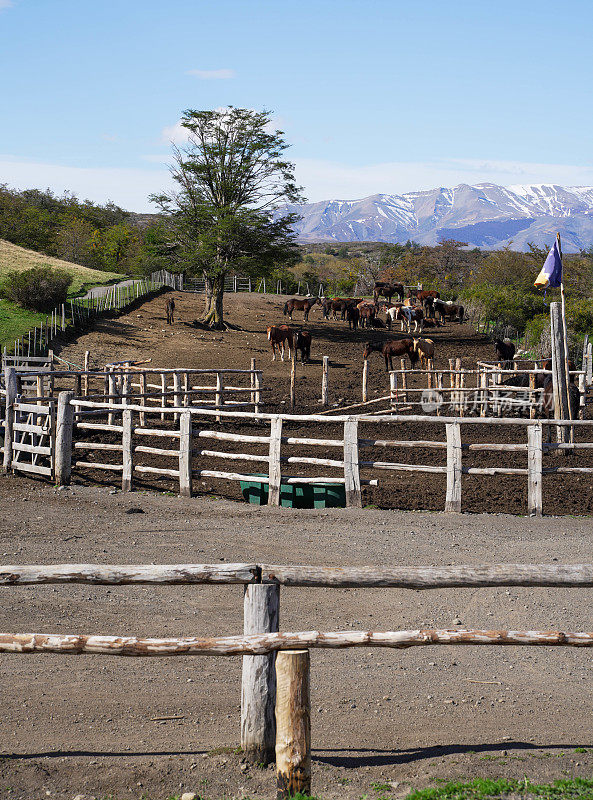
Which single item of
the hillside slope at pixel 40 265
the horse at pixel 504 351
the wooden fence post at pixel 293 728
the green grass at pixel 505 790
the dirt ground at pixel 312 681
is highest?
the hillside slope at pixel 40 265

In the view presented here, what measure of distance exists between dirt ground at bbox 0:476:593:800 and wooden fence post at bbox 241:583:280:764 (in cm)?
13

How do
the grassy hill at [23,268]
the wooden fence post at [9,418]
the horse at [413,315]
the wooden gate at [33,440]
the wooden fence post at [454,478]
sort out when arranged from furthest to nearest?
the horse at [413,315] → the grassy hill at [23,268] → the wooden fence post at [9,418] → the wooden gate at [33,440] → the wooden fence post at [454,478]

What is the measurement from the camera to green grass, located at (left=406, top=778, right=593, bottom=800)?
4168 millimetres

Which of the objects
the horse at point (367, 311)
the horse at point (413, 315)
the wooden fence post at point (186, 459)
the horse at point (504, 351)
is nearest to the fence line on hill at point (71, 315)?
the wooden fence post at point (186, 459)

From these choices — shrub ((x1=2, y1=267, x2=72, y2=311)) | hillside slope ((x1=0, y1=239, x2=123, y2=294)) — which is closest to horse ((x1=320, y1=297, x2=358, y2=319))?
hillside slope ((x1=0, y1=239, x2=123, y2=294))

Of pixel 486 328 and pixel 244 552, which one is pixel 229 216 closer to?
pixel 486 328

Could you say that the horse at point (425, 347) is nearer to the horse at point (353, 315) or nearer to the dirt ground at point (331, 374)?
the dirt ground at point (331, 374)

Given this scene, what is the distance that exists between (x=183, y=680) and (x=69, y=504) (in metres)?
6.71

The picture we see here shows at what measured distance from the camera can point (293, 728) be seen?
426cm

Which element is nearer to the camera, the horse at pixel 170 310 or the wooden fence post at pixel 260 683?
the wooden fence post at pixel 260 683

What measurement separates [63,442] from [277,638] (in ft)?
32.8

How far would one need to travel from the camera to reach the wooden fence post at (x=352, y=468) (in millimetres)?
12211

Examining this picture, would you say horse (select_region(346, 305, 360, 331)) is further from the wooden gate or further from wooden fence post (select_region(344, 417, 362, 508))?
wooden fence post (select_region(344, 417, 362, 508))

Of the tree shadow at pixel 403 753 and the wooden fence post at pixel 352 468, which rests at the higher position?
the wooden fence post at pixel 352 468
